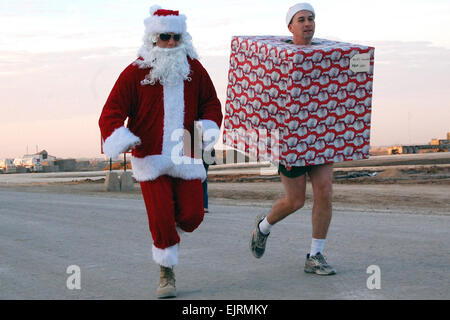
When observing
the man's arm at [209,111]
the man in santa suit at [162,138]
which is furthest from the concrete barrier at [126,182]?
the man in santa suit at [162,138]

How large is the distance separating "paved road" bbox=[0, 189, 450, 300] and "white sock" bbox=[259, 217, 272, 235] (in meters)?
0.33

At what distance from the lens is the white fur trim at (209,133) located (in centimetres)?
531

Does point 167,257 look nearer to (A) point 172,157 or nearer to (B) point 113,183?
(A) point 172,157

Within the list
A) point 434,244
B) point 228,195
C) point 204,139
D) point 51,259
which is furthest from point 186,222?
point 228,195

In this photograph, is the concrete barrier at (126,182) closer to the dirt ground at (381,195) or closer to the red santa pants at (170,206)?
the dirt ground at (381,195)

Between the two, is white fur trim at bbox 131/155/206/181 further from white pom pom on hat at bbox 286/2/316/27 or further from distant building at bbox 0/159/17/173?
distant building at bbox 0/159/17/173

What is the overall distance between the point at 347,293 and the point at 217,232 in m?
4.25

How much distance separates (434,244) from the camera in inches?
292

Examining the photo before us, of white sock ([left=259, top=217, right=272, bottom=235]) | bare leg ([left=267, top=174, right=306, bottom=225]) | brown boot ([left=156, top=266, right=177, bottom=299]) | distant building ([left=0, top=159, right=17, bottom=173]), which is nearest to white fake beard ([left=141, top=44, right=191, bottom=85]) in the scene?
bare leg ([left=267, top=174, right=306, bottom=225])

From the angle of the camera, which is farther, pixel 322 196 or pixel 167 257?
pixel 322 196

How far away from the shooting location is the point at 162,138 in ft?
16.9

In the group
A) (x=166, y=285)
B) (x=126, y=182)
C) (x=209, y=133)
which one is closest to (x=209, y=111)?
(x=209, y=133)

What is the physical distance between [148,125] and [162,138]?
0.15 metres

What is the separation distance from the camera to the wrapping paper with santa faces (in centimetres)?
538
